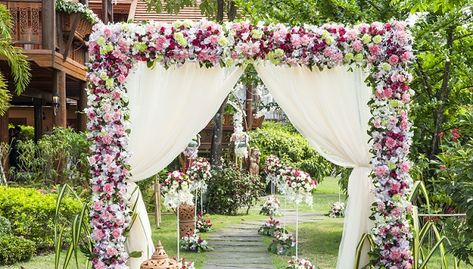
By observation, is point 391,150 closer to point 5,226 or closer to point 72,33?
point 5,226

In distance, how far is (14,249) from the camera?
857 cm

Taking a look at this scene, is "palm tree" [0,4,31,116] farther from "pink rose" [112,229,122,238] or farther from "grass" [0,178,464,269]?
"pink rose" [112,229,122,238]

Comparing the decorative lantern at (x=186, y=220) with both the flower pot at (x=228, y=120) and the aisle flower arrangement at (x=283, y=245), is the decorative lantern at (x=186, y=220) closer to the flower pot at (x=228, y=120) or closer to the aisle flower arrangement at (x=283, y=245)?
the aisle flower arrangement at (x=283, y=245)

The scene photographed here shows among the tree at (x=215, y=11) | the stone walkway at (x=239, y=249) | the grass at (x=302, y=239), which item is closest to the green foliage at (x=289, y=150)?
the tree at (x=215, y=11)

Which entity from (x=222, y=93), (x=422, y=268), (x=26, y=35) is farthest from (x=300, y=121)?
(x=26, y=35)

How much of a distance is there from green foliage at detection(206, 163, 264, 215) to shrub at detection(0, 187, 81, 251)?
4.89m

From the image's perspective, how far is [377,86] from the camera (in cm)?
678

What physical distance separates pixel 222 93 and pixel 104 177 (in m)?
1.39

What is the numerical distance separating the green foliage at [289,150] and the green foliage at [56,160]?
6.45 metres

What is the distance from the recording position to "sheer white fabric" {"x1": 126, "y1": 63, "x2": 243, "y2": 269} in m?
6.96

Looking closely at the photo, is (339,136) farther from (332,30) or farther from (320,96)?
(332,30)

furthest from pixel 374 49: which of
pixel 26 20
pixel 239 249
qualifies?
pixel 26 20

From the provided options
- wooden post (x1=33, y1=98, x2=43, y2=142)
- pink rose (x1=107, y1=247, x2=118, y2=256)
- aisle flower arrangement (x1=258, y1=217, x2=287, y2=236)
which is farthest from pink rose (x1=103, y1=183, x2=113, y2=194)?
wooden post (x1=33, y1=98, x2=43, y2=142)

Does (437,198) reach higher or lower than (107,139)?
lower
